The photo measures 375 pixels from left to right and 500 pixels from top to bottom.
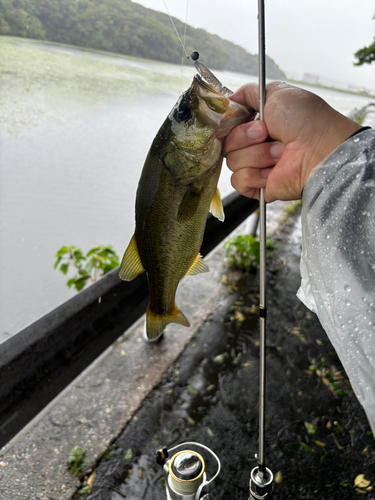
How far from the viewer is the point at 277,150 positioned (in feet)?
5.37

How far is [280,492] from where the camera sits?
2.48 m

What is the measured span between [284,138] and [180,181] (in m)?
0.45

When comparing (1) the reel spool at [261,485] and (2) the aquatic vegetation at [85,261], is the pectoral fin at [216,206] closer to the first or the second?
(1) the reel spool at [261,485]

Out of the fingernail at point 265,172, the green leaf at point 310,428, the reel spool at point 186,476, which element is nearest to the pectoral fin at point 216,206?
the fingernail at point 265,172

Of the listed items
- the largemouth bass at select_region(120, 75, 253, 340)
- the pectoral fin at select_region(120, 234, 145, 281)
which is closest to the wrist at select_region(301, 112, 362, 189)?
the largemouth bass at select_region(120, 75, 253, 340)

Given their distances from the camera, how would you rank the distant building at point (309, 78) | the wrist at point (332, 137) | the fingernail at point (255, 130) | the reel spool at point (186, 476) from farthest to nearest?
the distant building at point (309, 78) → the reel spool at point (186, 476) → the fingernail at point (255, 130) → the wrist at point (332, 137)

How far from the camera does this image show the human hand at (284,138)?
4.79ft

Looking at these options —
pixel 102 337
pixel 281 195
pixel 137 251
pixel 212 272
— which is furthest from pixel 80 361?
pixel 212 272

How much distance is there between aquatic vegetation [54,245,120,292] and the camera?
3.14 meters

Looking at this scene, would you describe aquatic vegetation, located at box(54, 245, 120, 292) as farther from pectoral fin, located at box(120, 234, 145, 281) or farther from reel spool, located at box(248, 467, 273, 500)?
reel spool, located at box(248, 467, 273, 500)

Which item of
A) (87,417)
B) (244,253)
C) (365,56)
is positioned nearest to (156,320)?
(87,417)

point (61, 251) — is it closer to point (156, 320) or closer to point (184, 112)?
point (156, 320)

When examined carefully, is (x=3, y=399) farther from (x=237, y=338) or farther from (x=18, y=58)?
(x=237, y=338)

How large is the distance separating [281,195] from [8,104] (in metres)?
1.58
